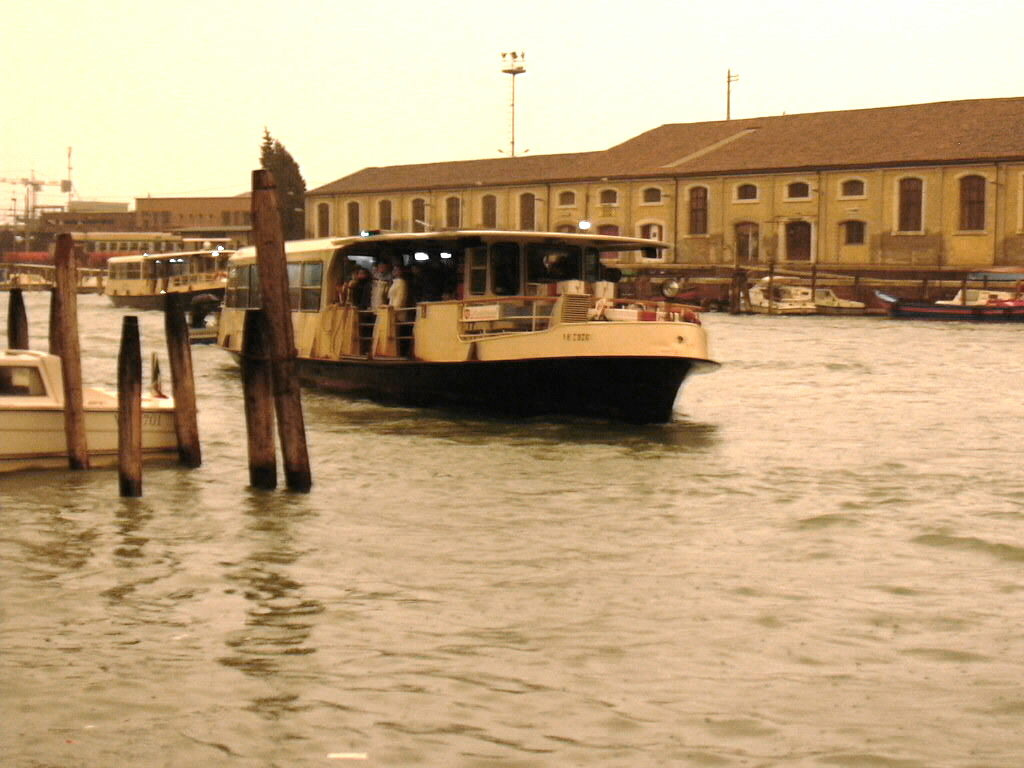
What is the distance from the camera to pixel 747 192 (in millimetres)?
67062

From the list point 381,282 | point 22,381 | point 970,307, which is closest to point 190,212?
point 970,307

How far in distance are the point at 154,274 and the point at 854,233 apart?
28.8 m

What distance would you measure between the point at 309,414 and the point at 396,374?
146cm

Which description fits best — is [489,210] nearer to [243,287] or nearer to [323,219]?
[323,219]

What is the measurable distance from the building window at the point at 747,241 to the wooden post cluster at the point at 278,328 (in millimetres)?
52326

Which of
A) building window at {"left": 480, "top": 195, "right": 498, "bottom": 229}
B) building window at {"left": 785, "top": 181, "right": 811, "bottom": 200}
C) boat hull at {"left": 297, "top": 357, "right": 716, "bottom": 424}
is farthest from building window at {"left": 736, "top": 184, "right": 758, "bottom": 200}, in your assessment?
boat hull at {"left": 297, "top": 357, "right": 716, "bottom": 424}

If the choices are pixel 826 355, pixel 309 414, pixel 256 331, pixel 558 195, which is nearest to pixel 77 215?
pixel 558 195

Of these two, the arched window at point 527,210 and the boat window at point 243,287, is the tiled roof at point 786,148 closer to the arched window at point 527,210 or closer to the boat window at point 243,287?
the arched window at point 527,210

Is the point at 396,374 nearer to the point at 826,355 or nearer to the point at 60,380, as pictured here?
the point at 60,380

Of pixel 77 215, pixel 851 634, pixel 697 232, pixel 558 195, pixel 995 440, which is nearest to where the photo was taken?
pixel 851 634

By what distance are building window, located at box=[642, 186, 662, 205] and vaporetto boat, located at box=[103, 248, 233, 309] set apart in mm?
18579

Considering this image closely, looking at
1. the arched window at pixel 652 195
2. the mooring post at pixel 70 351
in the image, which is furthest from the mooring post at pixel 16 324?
the arched window at pixel 652 195

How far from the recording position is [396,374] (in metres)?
24.1

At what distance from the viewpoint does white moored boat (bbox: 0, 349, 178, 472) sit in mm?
16562
